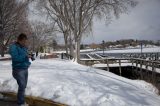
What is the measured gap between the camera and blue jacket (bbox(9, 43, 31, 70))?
337 inches

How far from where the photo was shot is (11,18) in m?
35.8

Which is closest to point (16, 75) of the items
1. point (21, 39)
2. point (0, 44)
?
point (21, 39)

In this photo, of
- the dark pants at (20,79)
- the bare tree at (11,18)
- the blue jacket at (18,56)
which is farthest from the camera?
the bare tree at (11,18)

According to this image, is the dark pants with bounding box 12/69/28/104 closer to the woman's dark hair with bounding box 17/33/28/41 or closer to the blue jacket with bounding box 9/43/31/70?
the blue jacket with bounding box 9/43/31/70

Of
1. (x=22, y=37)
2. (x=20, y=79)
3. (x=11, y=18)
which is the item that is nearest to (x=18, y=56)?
(x=22, y=37)

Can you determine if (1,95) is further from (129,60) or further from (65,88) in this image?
(129,60)

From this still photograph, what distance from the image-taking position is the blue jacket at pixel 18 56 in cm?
857

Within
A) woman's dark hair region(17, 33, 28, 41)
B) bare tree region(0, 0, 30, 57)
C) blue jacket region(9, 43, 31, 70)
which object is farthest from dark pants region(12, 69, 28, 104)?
bare tree region(0, 0, 30, 57)

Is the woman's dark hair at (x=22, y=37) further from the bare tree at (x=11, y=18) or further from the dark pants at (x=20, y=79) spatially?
the bare tree at (x=11, y=18)

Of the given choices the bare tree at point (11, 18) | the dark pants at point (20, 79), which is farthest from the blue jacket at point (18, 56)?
the bare tree at point (11, 18)

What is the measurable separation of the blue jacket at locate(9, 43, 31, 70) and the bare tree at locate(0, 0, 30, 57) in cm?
2573

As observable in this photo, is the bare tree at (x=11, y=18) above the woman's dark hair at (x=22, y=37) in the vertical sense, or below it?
above

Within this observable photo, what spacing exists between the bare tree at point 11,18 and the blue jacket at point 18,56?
2573cm

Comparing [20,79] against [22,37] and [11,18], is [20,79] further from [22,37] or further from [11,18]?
[11,18]
